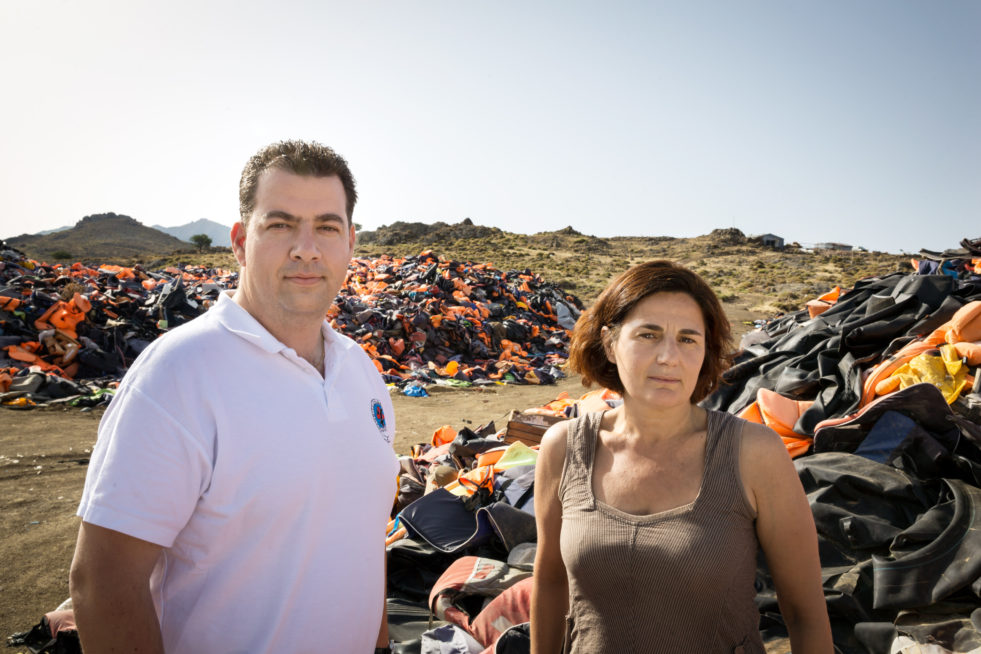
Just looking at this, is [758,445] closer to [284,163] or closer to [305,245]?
[305,245]

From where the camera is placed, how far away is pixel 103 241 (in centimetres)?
6106

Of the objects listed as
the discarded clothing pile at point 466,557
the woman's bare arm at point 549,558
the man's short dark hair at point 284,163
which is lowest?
the discarded clothing pile at point 466,557

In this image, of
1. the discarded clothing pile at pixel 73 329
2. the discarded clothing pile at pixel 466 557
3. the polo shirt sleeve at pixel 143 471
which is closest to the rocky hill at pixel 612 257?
the discarded clothing pile at pixel 466 557

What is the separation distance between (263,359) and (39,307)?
41.3ft

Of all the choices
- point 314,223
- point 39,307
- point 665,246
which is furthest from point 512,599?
point 665,246

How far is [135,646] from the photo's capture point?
1.30 m

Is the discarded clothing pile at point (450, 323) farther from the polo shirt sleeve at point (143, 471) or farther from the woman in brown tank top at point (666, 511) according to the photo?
the polo shirt sleeve at point (143, 471)

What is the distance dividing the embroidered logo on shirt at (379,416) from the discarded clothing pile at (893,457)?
2.00 metres

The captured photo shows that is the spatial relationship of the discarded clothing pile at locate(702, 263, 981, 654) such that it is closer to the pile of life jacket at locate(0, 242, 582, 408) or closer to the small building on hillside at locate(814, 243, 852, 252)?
the pile of life jacket at locate(0, 242, 582, 408)

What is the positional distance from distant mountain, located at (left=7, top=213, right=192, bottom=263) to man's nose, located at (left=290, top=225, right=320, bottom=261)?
4987 centimetres

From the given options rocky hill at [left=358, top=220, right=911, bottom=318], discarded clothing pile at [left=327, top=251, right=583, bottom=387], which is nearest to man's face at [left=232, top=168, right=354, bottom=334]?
discarded clothing pile at [left=327, top=251, right=583, bottom=387]

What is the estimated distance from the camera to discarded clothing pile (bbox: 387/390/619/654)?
106 inches

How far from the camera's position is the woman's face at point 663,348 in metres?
1.77

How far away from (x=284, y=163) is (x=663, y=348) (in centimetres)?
129
